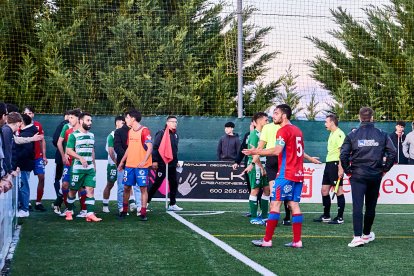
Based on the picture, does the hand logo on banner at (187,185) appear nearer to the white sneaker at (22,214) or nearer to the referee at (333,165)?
the referee at (333,165)

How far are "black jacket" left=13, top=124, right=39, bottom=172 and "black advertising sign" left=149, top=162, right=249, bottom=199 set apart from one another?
5734 mm

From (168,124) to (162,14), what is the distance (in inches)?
468

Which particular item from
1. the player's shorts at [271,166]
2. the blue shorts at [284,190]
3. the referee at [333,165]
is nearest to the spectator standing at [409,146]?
the referee at [333,165]

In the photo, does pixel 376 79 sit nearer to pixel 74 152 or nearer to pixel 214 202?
pixel 214 202

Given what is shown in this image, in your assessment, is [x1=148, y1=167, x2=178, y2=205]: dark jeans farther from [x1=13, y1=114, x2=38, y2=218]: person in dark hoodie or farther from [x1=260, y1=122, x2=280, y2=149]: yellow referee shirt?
[x1=260, y1=122, x2=280, y2=149]: yellow referee shirt

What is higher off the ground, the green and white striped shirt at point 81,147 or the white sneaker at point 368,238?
the green and white striped shirt at point 81,147

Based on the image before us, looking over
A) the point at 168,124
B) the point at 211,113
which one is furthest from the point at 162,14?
the point at 168,124

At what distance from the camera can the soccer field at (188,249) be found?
31.1ft

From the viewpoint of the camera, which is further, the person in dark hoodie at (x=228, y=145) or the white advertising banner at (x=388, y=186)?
the white advertising banner at (x=388, y=186)

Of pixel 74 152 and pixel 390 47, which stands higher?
pixel 390 47

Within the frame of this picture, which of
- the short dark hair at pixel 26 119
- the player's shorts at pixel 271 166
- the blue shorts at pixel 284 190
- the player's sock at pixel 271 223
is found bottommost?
the player's sock at pixel 271 223

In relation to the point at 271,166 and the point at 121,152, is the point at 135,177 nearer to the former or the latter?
the point at 121,152

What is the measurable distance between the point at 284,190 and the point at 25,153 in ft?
21.3

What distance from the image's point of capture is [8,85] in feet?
89.3
